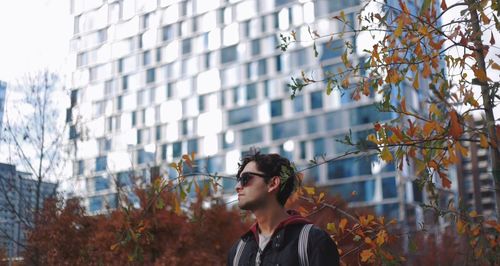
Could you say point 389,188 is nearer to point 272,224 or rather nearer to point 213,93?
point 213,93

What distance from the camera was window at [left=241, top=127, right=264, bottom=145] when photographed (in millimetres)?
54750

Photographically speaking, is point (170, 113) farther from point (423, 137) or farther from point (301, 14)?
point (423, 137)

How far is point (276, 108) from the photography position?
53.7 meters

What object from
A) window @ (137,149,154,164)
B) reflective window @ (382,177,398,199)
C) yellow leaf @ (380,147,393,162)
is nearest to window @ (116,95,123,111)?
window @ (137,149,154,164)

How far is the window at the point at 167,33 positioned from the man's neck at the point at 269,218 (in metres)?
59.8

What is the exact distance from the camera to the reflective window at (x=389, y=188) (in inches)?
1908

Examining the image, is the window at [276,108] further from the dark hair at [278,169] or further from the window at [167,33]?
the dark hair at [278,169]

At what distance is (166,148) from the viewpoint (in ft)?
196

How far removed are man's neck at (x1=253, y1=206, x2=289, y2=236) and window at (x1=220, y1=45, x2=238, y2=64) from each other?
176 feet

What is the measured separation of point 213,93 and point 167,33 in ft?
28.9

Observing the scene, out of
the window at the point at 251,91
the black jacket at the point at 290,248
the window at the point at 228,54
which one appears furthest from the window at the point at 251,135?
the black jacket at the point at 290,248

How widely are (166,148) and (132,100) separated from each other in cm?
739

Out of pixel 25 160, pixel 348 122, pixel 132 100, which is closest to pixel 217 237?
pixel 25 160

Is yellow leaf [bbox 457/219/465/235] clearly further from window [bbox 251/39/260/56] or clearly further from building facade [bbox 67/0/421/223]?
window [bbox 251/39/260/56]
